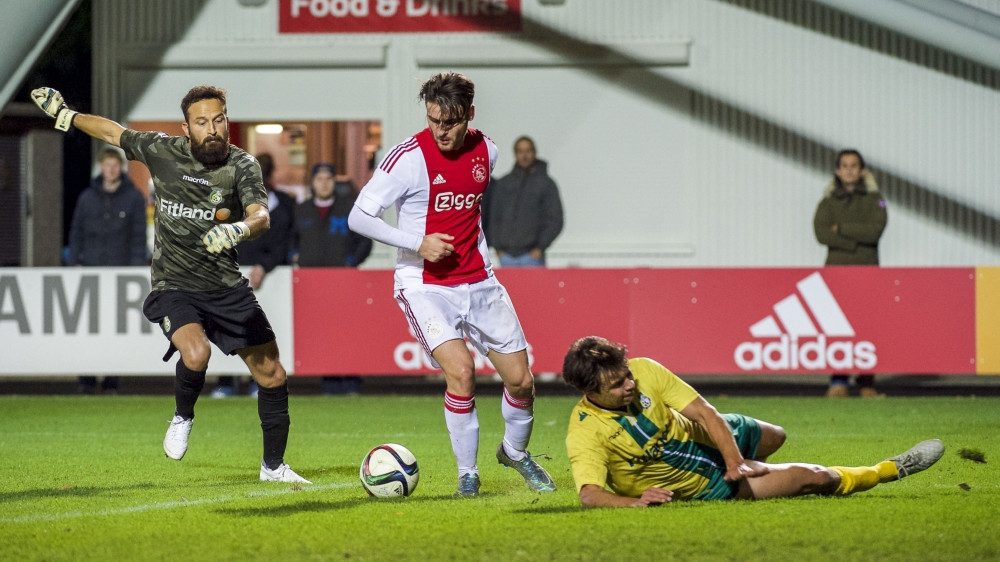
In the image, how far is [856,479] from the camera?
6750mm

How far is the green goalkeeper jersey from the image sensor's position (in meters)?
7.64

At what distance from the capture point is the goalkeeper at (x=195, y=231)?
24.9ft

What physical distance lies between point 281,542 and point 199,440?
4734 mm

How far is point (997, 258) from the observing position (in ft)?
59.5

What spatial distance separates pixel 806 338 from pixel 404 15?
795cm

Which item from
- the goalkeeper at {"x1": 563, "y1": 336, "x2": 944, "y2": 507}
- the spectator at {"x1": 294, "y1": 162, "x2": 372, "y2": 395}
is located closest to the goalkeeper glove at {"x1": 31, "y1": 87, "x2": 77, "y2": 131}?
the goalkeeper at {"x1": 563, "y1": 336, "x2": 944, "y2": 507}

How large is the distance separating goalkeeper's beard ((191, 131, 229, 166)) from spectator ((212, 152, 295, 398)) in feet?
18.5

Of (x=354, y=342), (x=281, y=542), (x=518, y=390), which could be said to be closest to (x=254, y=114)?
(x=354, y=342)

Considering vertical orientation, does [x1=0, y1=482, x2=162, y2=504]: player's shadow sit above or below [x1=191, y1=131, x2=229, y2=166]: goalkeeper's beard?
below

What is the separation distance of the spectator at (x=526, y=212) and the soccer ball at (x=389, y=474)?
24.5 feet

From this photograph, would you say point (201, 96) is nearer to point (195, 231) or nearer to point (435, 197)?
point (195, 231)

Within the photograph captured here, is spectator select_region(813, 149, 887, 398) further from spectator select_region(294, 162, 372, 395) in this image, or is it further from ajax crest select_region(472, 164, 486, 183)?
ajax crest select_region(472, 164, 486, 183)

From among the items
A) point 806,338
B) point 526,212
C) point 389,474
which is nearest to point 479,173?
point 389,474

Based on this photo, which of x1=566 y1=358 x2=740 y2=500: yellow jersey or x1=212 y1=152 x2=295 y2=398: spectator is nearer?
x1=566 y1=358 x2=740 y2=500: yellow jersey
